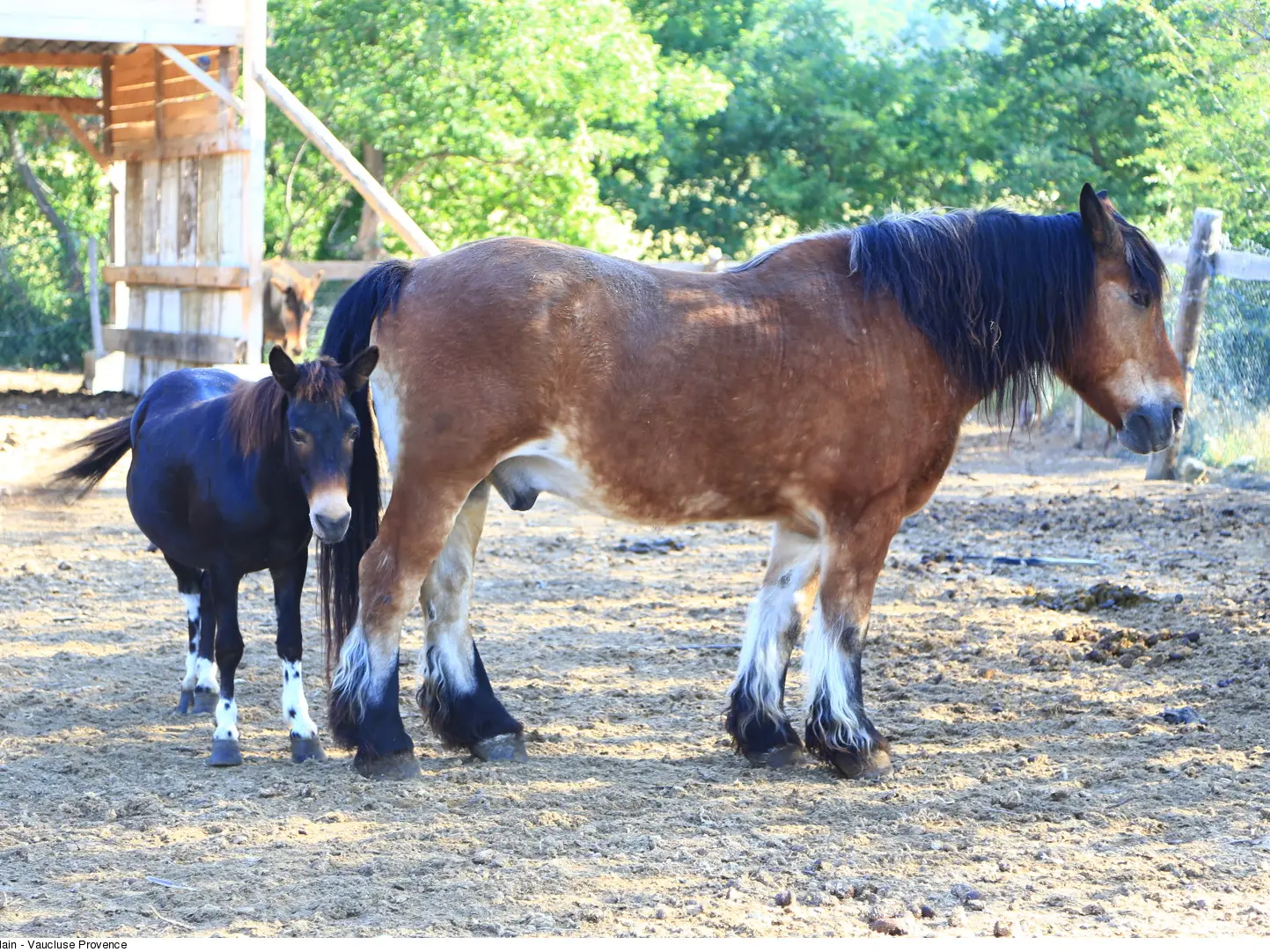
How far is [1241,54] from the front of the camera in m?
12.6

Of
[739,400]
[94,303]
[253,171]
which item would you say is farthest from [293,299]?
[739,400]

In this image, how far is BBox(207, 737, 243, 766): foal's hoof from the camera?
454 cm

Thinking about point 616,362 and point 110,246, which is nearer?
point 616,362

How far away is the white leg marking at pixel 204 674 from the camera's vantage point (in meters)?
5.21

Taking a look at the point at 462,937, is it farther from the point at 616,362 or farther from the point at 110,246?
the point at 110,246

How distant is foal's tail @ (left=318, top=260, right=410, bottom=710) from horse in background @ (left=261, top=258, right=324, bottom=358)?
1066 centimetres

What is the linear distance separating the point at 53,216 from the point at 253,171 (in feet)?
30.0

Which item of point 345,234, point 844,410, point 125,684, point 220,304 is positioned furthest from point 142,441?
point 345,234

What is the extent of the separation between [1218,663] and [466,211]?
1370cm

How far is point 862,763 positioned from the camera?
177 inches

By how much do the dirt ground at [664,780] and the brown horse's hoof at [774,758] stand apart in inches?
1.9

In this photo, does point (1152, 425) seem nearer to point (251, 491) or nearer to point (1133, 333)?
point (1133, 333)

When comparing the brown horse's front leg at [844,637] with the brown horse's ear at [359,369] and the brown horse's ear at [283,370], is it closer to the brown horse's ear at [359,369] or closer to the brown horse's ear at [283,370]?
the brown horse's ear at [359,369]

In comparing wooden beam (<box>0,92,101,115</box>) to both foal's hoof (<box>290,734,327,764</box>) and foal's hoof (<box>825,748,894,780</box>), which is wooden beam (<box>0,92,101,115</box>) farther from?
foal's hoof (<box>825,748,894,780</box>)
